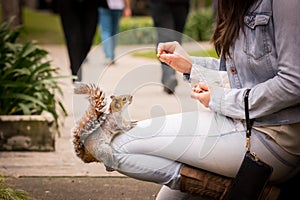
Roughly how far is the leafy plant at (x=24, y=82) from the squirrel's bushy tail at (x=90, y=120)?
8.80ft

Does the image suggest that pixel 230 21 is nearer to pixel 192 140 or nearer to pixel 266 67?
pixel 266 67

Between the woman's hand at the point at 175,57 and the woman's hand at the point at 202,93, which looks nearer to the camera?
the woman's hand at the point at 202,93

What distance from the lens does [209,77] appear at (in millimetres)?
3773

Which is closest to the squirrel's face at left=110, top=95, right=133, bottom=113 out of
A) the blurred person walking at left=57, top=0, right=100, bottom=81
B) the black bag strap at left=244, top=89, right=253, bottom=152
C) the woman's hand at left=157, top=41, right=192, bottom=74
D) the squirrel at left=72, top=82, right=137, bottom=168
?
the squirrel at left=72, top=82, right=137, bottom=168

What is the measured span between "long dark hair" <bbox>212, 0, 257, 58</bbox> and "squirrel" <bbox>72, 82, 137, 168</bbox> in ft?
1.68

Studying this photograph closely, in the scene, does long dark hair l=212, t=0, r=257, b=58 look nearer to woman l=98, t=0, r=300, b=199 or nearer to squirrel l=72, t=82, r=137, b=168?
woman l=98, t=0, r=300, b=199

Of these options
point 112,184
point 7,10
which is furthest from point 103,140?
point 7,10

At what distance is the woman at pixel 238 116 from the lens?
10.8 feet

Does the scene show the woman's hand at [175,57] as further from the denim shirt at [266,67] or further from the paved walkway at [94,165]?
the denim shirt at [266,67]

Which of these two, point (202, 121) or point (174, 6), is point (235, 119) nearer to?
point (202, 121)

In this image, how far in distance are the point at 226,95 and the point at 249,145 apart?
0.24m

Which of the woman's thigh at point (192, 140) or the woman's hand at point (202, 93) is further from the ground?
the woman's hand at point (202, 93)

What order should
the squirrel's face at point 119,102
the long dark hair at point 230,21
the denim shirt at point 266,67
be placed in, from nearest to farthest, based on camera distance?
the denim shirt at point 266,67
the long dark hair at point 230,21
the squirrel's face at point 119,102

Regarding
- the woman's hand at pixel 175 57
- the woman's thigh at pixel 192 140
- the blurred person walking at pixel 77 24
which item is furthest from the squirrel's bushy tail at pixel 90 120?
the blurred person walking at pixel 77 24
